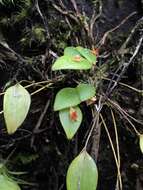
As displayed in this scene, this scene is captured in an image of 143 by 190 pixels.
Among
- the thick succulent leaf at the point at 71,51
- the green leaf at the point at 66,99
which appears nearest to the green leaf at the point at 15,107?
the green leaf at the point at 66,99

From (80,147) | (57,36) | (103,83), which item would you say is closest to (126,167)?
(80,147)

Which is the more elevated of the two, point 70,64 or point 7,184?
point 70,64

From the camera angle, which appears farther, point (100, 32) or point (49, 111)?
point (100, 32)

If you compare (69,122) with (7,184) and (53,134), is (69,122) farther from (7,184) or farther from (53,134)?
(7,184)

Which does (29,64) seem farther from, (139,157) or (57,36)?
(139,157)

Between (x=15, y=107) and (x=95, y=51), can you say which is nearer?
(x=15, y=107)

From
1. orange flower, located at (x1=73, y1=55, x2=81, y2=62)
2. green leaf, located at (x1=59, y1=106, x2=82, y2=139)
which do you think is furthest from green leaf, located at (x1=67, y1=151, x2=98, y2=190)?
orange flower, located at (x1=73, y1=55, x2=81, y2=62)

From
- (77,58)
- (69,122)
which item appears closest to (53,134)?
(69,122)
